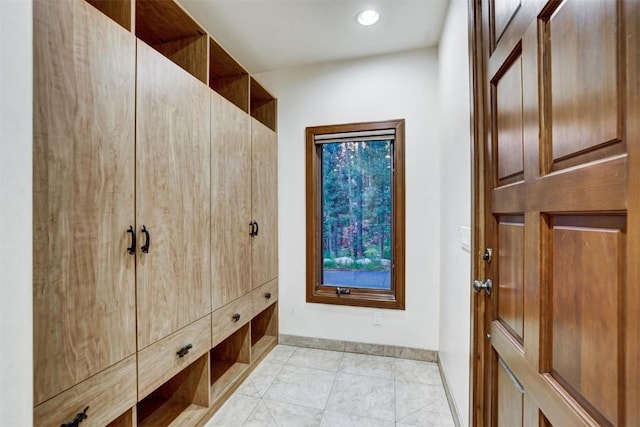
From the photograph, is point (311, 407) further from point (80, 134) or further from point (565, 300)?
point (80, 134)

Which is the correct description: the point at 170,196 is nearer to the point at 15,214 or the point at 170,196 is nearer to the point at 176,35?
the point at 15,214

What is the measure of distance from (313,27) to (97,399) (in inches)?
96.5

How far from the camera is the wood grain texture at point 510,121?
85 cm

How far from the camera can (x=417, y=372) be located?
2.18 meters

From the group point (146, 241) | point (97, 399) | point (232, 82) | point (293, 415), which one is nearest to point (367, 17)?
point (232, 82)

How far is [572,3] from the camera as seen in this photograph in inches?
23.7

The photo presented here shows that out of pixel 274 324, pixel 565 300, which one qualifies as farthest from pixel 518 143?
pixel 274 324

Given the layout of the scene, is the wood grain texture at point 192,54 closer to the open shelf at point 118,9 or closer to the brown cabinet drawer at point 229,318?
the open shelf at point 118,9

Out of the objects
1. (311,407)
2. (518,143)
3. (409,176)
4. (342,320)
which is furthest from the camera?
(342,320)

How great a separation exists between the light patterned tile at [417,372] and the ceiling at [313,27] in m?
2.60

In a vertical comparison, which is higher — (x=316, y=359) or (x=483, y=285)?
(x=483, y=285)

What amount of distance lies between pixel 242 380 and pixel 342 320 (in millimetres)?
947

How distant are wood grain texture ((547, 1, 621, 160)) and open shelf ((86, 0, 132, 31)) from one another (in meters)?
1.56

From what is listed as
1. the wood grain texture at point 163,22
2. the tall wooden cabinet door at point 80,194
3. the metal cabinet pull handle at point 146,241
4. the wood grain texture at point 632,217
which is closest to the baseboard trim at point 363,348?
the tall wooden cabinet door at point 80,194
